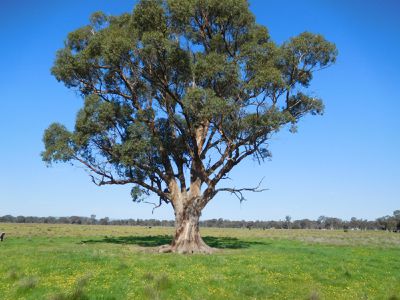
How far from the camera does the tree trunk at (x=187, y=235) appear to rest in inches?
1287

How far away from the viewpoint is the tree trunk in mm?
32694

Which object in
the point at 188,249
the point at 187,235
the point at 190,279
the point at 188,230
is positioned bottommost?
the point at 190,279

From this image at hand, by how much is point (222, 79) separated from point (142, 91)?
26.7ft

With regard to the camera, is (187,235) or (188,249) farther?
(187,235)

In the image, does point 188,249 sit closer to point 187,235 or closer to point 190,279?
point 187,235

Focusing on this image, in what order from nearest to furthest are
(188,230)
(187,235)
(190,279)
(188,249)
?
1. (190,279)
2. (188,249)
3. (187,235)
4. (188,230)

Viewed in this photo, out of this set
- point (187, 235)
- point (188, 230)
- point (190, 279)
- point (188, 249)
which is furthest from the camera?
point (188, 230)

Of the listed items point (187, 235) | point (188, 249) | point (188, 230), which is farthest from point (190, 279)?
point (188, 230)

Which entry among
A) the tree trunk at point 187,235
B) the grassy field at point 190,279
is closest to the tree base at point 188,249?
the tree trunk at point 187,235

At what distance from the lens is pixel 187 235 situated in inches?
1312

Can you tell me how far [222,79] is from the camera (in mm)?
32531

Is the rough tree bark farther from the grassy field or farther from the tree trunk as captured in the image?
the grassy field

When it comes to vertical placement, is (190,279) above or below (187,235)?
below

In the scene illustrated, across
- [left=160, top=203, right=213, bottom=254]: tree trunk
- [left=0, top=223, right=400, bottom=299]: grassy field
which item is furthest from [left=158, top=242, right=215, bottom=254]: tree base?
[left=0, top=223, right=400, bottom=299]: grassy field
